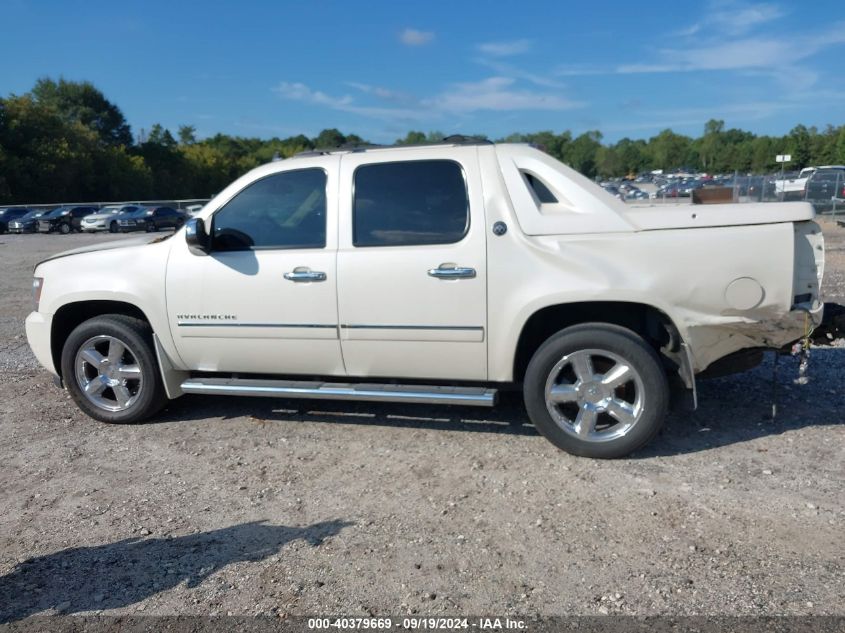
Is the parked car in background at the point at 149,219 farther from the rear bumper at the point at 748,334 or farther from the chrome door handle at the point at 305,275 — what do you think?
the rear bumper at the point at 748,334

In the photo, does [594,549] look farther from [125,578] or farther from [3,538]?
[3,538]

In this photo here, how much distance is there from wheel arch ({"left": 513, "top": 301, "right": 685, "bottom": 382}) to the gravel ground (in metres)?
0.63

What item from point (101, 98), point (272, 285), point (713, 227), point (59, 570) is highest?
point (101, 98)

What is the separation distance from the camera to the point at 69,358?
5.64 m

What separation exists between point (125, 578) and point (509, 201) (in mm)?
3054

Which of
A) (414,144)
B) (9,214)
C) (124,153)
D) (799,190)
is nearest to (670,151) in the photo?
(124,153)

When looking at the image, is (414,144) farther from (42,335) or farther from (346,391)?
(42,335)

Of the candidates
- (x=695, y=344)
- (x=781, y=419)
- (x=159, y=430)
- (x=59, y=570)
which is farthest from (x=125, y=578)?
(x=781, y=419)

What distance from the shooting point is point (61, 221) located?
37.2 m

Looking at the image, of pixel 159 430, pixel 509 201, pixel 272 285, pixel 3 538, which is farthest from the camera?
pixel 159 430

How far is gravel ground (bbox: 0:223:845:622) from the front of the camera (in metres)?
3.33

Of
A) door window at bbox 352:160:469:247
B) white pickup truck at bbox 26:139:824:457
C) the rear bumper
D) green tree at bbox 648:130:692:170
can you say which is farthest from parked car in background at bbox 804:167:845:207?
green tree at bbox 648:130:692:170

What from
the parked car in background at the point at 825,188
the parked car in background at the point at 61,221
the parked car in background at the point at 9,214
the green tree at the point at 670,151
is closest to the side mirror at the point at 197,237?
the parked car in background at the point at 825,188

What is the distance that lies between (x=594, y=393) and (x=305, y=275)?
205 cm
